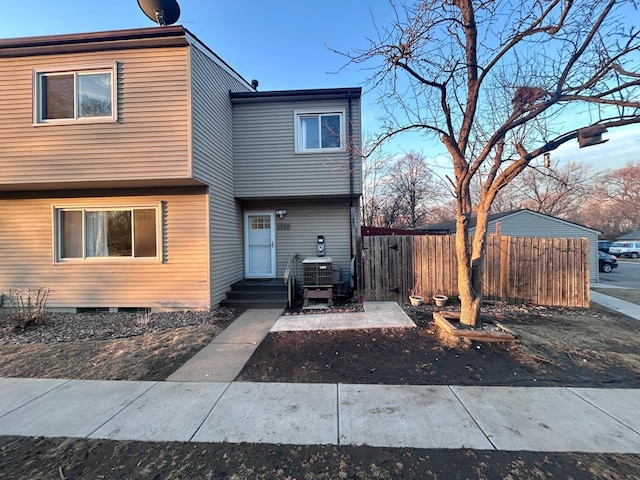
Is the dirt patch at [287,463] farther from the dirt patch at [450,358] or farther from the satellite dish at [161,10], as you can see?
the satellite dish at [161,10]

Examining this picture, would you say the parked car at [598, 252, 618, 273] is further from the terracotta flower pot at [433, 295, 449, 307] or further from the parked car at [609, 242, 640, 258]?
the terracotta flower pot at [433, 295, 449, 307]

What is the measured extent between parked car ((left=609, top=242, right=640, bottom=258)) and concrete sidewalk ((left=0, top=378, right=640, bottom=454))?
4454 centimetres

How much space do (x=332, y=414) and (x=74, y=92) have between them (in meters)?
8.79

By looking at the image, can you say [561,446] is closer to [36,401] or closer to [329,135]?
[36,401]

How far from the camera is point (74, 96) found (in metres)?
6.73

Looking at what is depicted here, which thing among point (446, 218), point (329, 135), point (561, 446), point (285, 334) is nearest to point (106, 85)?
point (329, 135)

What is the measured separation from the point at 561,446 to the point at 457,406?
2.91 feet

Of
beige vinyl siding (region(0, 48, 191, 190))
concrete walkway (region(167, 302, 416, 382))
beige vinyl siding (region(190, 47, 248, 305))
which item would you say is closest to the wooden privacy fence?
concrete walkway (region(167, 302, 416, 382))

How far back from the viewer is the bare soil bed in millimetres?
2320

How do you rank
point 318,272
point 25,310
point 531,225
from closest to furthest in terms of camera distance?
point 25,310 → point 318,272 → point 531,225

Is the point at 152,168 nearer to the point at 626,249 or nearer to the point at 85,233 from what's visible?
the point at 85,233

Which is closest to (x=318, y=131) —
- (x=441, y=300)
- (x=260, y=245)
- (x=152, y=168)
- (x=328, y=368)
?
(x=260, y=245)

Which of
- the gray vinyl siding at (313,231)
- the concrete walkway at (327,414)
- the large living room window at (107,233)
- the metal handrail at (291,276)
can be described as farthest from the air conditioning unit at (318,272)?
the concrete walkway at (327,414)

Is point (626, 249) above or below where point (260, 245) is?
below
